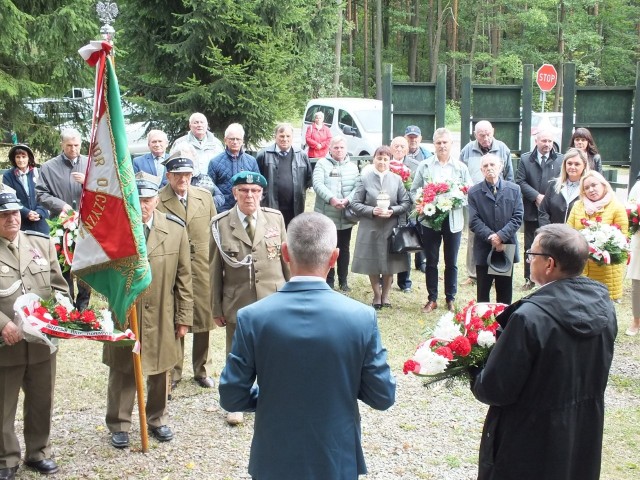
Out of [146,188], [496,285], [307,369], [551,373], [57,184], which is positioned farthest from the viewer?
[57,184]

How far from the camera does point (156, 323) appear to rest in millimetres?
5965

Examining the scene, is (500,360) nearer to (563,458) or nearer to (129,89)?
(563,458)

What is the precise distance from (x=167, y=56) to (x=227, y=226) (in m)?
10.4

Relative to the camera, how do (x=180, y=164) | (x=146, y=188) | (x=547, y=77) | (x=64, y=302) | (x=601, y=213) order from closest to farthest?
(x=64, y=302), (x=146, y=188), (x=180, y=164), (x=601, y=213), (x=547, y=77)

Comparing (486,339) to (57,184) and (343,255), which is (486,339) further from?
(57,184)

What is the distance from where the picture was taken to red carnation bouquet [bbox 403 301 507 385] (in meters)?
4.12

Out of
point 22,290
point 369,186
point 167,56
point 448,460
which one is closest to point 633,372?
point 448,460

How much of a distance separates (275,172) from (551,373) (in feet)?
21.4

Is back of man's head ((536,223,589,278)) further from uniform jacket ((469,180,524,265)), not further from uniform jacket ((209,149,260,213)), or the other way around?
uniform jacket ((209,149,260,213))

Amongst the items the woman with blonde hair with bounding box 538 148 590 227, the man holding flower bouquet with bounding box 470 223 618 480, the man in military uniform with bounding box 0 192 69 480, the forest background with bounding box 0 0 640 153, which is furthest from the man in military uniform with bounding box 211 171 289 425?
the forest background with bounding box 0 0 640 153

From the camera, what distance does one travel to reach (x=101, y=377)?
766 centimetres

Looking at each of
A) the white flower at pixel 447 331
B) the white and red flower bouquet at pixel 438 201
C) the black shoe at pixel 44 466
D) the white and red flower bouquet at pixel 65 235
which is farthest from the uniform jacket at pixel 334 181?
the white flower at pixel 447 331

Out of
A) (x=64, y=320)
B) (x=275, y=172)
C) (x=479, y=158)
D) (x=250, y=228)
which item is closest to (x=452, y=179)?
(x=479, y=158)

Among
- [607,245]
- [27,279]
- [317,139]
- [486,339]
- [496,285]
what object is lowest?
[496,285]
